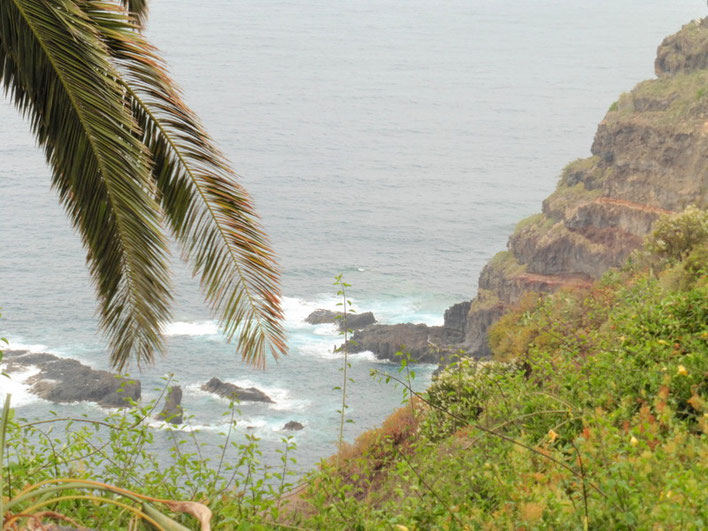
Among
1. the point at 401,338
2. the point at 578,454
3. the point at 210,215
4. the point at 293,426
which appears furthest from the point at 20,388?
the point at 578,454

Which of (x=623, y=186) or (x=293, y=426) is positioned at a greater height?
(x=623, y=186)

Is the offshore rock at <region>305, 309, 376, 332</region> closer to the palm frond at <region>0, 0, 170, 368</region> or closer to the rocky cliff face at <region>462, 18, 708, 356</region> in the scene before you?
the rocky cliff face at <region>462, 18, 708, 356</region>

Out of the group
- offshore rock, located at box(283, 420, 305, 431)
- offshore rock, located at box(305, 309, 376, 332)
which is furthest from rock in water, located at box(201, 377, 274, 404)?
offshore rock, located at box(305, 309, 376, 332)

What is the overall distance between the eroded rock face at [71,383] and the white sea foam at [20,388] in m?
0.34

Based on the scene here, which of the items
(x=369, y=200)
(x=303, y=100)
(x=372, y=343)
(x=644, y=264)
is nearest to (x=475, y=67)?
(x=303, y=100)

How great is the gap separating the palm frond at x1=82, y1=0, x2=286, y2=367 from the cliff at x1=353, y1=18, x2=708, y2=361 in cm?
3559

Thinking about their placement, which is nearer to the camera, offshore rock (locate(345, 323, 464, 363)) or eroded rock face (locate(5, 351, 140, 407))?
eroded rock face (locate(5, 351, 140, 407))

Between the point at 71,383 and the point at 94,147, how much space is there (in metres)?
43.9

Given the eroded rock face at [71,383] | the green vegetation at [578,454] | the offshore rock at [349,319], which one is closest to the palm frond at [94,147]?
the green vegetation at [578,454]

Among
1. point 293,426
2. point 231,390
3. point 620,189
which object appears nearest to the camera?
point 293,426

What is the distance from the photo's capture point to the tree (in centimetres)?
516

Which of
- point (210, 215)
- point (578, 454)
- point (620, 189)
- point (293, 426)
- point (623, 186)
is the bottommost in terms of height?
point (293, 426)

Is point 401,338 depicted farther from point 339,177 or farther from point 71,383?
point 339,177

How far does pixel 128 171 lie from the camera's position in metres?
5.42
